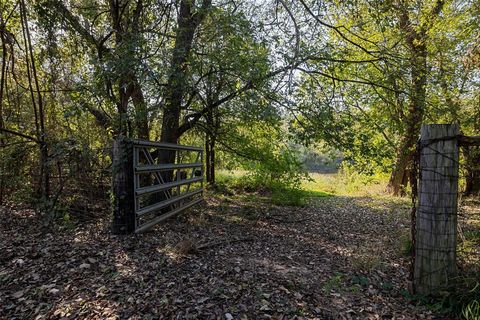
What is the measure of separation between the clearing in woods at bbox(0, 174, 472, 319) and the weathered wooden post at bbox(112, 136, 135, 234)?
18 cm

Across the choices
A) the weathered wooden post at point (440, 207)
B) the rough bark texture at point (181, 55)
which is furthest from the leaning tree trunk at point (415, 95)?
the rough bark texture at point (181, 55)

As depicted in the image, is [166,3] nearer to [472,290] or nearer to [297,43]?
[297,43]

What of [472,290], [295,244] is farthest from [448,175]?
[295,244]

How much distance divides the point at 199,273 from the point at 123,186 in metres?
1.53

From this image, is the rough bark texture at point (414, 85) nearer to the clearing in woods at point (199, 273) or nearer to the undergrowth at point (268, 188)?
the clearing in woods at point (199, 273)

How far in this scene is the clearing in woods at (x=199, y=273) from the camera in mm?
2365

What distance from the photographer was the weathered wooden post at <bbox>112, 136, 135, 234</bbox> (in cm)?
372

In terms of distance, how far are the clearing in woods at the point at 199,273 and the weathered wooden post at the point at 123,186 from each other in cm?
18

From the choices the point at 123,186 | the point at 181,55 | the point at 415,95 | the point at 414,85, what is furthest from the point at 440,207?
the point at 181,55

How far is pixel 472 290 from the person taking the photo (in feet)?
7.63

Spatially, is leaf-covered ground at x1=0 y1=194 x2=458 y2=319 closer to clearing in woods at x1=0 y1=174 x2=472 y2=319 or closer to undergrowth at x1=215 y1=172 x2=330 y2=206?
clearing in woods at x1=0 y1=174 x2=472 y2=319

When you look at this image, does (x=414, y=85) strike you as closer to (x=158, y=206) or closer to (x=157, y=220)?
(x=158, y=206)

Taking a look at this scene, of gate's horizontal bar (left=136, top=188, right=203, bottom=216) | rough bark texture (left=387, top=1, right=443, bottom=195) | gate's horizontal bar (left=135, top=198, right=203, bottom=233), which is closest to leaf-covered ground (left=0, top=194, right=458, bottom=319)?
gate's horizontal bar (left=135, top=198, right=203, bottom=233)

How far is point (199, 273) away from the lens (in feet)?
9.63
